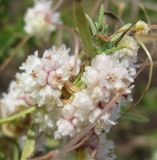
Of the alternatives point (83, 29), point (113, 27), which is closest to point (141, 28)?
point (83, 29)

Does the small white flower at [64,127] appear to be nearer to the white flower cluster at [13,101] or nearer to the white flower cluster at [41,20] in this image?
the white flower cluster at [13,101]

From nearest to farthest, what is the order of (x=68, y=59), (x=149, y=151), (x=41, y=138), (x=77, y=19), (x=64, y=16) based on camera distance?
1. (x=77, y=19)
2. (x=68, y=59)
3. (x=41, y=138)
4. (x=64, y=16)
5. (x=149, y=151)

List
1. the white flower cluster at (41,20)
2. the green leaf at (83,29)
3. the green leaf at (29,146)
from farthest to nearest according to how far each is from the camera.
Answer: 1. the white flower cluster at (41,20)
2. the green leaf at (29,146)
3. the green leaf at (83,29)

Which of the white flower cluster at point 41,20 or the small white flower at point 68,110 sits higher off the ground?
the white flower cluster at point 41,20

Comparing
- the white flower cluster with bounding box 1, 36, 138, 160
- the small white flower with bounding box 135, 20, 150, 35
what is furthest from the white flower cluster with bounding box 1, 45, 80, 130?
the small white flower with bounding box 135, 20, 150, 35

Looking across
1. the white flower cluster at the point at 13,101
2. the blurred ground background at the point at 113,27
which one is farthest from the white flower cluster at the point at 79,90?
the blurred ground background at the point at 113,27

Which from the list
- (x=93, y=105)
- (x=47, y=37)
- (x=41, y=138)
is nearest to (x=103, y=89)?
(x=93, y=105)

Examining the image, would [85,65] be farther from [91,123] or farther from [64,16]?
[64,16]

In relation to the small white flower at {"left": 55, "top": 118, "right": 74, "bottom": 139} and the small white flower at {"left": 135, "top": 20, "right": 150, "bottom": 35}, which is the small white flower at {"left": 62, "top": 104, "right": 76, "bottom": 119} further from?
the small white flower at {"left": 135, "top": 20, "right": 150, "bottom": 35}
